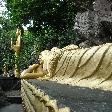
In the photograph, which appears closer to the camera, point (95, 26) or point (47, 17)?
point (95, 26)

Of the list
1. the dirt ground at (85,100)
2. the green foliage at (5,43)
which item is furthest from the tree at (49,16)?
the dirt ground at (85,100)

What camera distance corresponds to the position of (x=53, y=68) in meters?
4.93

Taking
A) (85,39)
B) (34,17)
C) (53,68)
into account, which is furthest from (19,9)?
(53,68)

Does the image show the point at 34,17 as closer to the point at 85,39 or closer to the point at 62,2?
the point at 62,2

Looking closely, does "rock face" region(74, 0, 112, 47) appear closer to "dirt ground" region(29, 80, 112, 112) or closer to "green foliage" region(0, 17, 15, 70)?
"dirt ground" region(29, 80, 112, 112)

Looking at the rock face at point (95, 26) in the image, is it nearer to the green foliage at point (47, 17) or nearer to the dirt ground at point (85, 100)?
the green foliage at point (47, 17)

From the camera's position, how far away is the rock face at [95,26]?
860 cm

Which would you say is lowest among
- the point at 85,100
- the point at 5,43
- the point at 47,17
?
the point at 85,100

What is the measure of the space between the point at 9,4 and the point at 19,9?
1924mm

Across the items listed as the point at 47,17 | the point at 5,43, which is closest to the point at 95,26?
the point at 47,17

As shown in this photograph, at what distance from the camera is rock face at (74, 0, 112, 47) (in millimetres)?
8602

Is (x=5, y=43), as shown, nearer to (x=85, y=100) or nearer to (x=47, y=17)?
(x=47, y=17)

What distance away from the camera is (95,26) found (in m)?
8.76

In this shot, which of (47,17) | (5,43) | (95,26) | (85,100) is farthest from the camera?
(5,43)
